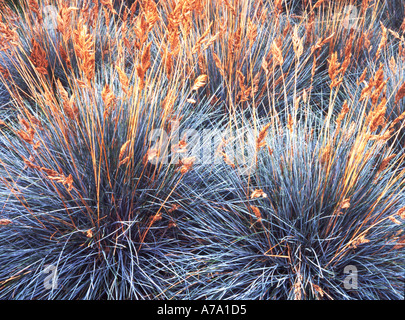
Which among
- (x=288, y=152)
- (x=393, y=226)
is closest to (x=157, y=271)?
(x=288, y=152)

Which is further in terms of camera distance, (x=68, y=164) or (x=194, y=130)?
(x=194, y=130)

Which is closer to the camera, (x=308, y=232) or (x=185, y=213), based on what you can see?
(x=308, y=232)

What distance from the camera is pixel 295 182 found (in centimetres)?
168

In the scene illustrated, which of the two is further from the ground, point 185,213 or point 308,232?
point 308,232

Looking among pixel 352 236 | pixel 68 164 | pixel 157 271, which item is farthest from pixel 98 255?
pixel 352 236

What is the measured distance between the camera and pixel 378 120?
4.15 ft

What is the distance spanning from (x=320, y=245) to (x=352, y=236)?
160 millimetres
